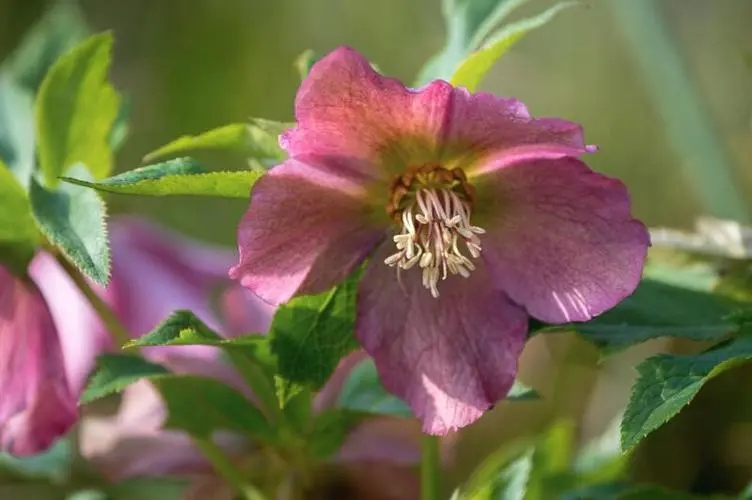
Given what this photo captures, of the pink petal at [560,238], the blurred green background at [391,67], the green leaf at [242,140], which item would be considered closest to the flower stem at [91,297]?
the green leaf at [242,140]

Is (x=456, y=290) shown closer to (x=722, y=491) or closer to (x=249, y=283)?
(x=249, y=283)

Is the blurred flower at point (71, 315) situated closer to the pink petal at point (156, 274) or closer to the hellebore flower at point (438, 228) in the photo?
the pink petal at point (156, 274)

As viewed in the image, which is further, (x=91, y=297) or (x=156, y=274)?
(x=156, y=274)

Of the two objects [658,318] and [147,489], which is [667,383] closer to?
[658,318]

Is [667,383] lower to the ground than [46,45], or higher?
lower

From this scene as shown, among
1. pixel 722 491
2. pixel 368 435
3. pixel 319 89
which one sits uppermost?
pixel 319 89

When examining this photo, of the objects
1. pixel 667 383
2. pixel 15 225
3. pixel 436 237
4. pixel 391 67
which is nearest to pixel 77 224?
pixel 15 225

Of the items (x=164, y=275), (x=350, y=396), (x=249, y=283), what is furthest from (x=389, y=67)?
(x=249, y=283)
